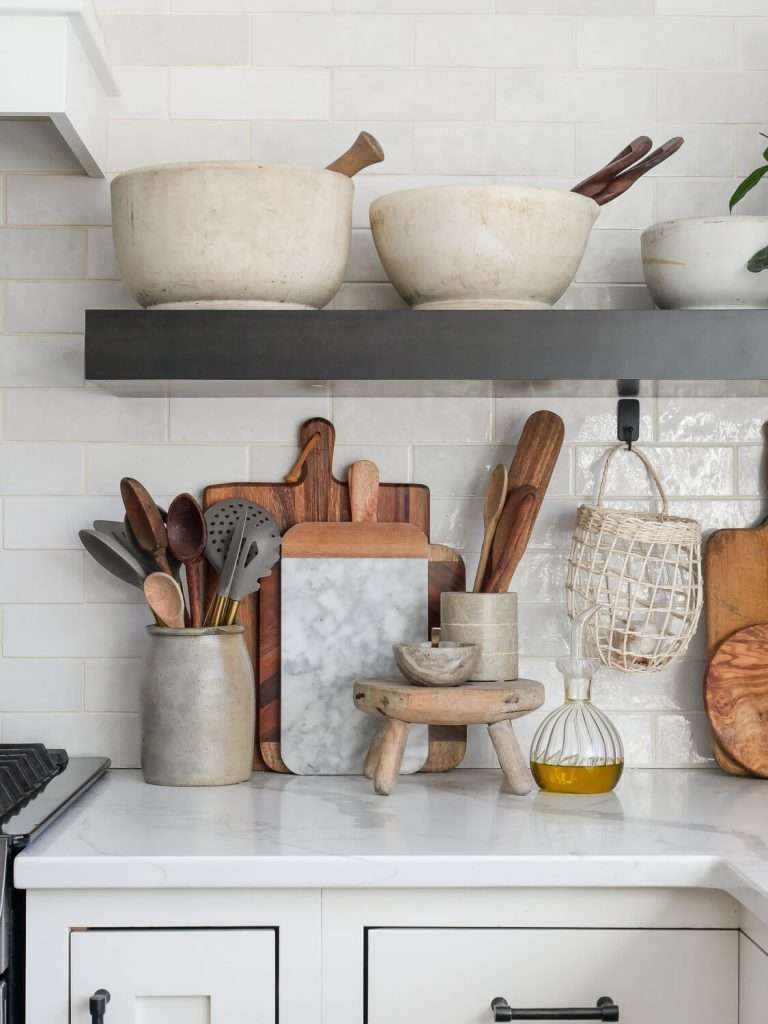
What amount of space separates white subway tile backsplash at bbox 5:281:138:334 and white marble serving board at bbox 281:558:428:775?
0.49 m

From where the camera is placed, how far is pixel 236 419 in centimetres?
194

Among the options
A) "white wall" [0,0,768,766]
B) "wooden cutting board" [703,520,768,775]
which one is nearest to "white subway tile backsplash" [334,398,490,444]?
"white wall" [0,0,768,766]

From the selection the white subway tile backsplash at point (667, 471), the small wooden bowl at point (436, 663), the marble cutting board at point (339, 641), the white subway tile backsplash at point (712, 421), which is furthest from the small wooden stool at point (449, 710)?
the white subway tile backsplash at point (712, 421)

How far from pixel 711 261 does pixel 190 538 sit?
83 cm

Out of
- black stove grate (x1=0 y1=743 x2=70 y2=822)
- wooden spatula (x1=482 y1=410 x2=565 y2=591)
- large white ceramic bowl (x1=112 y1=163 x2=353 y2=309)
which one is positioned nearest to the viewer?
black stove grate (x1=0 y1=743 x2=70 y2=822)

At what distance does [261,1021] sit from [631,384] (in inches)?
38.3

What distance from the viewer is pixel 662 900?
55.6 inches

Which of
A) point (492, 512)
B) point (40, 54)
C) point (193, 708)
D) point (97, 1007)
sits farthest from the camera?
point (492, 512)

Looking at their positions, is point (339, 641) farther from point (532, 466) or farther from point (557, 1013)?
point (557, 1013)

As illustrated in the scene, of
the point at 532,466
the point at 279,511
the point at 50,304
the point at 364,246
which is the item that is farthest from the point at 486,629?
the point at 50,304

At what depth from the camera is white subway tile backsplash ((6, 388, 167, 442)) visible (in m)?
1.92

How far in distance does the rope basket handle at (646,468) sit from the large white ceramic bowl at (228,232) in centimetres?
55

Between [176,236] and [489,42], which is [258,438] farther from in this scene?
[489,42]

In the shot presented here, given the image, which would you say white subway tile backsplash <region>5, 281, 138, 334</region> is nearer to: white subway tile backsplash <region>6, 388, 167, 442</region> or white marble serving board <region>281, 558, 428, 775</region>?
white subway tile backsplash <region>6, 388, 167, 442</region>
